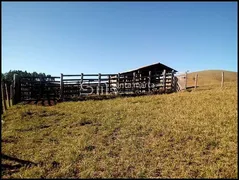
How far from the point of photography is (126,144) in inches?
329

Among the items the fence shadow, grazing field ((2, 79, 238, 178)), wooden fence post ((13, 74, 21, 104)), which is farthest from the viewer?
wooden fence post ((13, 74, 21, 104))

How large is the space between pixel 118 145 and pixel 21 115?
7.89 meters

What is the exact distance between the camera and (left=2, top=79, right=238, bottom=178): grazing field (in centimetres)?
639

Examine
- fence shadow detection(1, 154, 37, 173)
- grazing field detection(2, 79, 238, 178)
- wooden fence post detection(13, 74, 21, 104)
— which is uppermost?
wooden fence post detection(13, 74, 21, 104)

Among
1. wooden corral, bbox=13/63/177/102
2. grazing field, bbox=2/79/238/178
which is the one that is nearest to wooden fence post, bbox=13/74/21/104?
wooden corral, bbox=13/63/177/102

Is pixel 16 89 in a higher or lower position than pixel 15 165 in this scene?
higher

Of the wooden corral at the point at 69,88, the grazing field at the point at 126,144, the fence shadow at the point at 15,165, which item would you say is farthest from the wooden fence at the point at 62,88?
the fence shadow at the point at 15,165

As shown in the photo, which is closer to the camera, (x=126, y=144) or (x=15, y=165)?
(x=15, y=165)

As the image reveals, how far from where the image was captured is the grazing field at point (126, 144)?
21.0 feet

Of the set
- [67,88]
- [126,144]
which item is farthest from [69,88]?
[126,144]

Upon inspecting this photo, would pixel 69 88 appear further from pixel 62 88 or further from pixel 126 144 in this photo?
pixel 126 144

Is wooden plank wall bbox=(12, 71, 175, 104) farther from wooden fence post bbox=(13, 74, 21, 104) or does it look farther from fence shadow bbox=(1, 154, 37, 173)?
fence shadow bbox=(1, 154, 37, 173)

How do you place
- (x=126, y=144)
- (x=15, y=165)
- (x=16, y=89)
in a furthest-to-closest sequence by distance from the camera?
1. (x=16, y=89)
2. (x=126, y=144)
3. (x=15, y=165)

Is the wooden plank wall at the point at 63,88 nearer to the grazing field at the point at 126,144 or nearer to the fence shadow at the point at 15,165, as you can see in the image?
the grazing field at the point at 126,144
